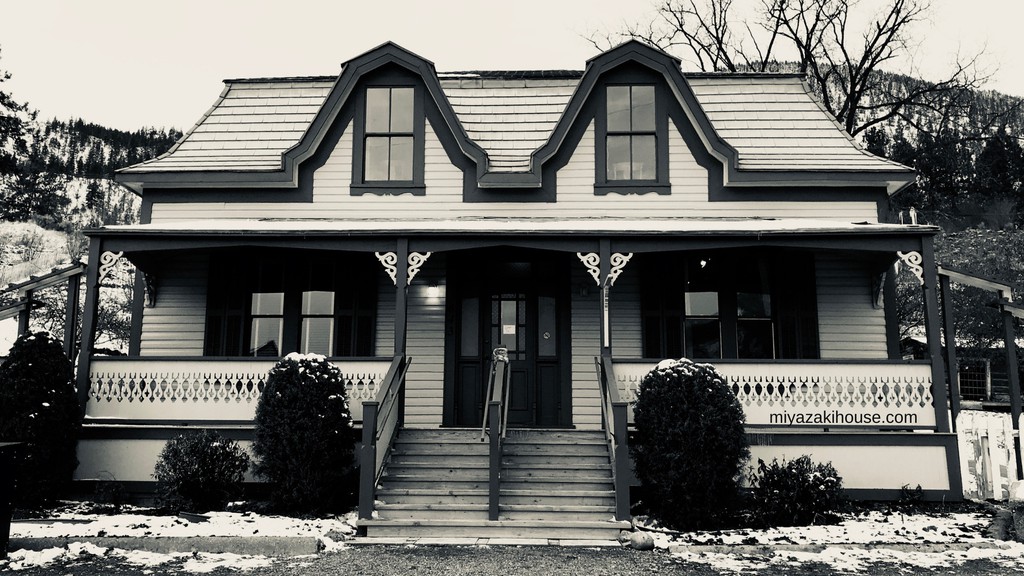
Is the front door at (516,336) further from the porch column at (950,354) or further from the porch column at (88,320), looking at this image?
the porch column at (950,354)

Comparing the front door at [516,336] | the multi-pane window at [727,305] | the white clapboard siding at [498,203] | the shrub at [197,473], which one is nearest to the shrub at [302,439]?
the shrub at [197,473]

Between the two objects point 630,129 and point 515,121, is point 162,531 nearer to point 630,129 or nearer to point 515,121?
point 515,121

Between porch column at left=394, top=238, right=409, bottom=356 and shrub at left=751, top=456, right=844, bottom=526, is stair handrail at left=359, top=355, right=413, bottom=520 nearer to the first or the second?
porch column at left=394, top=238, right=409, bottom=356

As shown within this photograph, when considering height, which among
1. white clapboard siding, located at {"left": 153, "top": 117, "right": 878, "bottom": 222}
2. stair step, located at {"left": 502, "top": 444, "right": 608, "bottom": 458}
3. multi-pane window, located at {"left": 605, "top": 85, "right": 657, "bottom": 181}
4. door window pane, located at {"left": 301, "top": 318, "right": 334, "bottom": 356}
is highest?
multi-pane window, located at {"left": 605, "top": 85, "right": 657, "bottom": 181}

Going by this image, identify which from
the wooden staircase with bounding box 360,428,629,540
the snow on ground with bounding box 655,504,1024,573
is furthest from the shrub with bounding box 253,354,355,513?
the snow on ground with bounding box 655,504,1024,573

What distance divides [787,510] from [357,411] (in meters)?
5.31

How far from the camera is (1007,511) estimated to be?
25.1 feet

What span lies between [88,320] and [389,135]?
5.14 meters

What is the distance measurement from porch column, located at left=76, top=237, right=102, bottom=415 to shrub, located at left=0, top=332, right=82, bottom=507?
301 mm

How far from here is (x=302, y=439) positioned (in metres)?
8.29

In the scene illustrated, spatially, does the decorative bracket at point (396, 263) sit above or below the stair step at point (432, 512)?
above

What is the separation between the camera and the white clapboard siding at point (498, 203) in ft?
38.0

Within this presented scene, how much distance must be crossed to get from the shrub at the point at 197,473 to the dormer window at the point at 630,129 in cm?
684

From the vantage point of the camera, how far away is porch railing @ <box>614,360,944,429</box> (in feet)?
30.3
